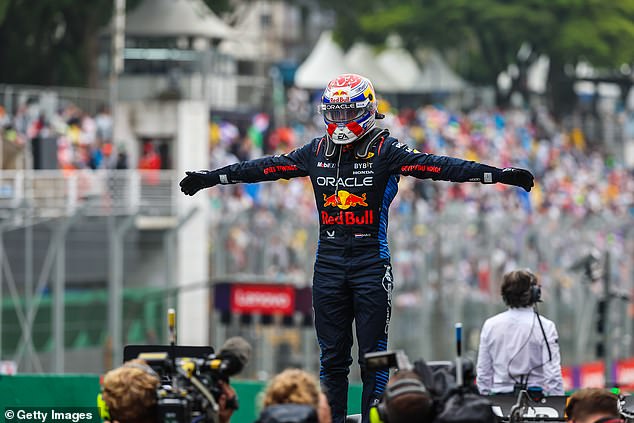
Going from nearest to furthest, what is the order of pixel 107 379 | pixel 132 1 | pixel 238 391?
pixel 107 379, pixel 238 391, pixel 132 1

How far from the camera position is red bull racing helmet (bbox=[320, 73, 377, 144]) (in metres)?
9.32

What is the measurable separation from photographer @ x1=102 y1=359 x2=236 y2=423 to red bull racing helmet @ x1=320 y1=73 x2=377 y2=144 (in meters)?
2.15

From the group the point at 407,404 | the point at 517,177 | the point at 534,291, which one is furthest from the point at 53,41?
the point at 407,404

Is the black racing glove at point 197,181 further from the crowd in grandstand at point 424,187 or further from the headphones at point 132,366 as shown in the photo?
the crowd in grandstand at point 424,187

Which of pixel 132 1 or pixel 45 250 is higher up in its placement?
pixel 132 1

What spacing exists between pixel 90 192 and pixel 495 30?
70.9 ft

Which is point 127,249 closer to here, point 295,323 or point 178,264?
point 178,264

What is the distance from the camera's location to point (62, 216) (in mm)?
26719

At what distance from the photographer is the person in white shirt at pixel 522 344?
1020cm

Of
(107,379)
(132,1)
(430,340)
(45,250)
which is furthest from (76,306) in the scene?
(107,379)

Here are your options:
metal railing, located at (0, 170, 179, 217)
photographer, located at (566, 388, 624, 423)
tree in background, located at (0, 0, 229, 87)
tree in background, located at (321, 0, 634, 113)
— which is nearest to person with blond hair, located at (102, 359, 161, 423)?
photographer, located at (566, 388, 624, 423)

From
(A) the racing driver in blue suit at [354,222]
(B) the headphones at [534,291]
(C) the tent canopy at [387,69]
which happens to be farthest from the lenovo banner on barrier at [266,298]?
(C) the tent canopy at [387,69]

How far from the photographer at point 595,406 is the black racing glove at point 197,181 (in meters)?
2.74

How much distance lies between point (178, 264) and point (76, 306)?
149 inches
